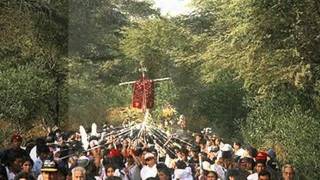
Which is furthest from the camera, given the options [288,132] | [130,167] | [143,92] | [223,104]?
[223,104]

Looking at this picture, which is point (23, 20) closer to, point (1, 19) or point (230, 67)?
point (1, 19)

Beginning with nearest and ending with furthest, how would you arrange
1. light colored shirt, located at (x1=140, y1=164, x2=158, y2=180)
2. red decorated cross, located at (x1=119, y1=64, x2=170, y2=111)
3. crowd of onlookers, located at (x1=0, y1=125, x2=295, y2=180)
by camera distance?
1. crowd of onlookers, located at (x1=0, y1=125, x2=295, y2=180)
2. light colored shirt, located at (x1=140, y1=164, x2=158, y2=180)
3. red decorated cross, located at (x1=119, y1=64, x2=170, y2=111)

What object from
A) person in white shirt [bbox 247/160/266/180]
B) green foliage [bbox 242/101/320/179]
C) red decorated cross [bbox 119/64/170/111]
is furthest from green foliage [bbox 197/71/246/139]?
person in white shirt [bbox 247/160/266/180]

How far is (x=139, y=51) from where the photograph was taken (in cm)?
2067

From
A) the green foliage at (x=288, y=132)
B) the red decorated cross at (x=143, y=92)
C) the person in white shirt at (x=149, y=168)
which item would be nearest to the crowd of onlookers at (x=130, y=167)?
the person in white shirt at (x=149, y=168)

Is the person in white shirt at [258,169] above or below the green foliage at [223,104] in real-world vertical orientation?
below

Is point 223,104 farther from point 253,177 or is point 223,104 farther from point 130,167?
point 253,177

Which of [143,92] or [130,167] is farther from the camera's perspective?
[143,92]

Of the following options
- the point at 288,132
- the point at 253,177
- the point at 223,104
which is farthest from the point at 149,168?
the point at 223,104

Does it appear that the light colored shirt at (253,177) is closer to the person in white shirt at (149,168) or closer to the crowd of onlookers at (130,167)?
the crowd of onlookers at (130,167)

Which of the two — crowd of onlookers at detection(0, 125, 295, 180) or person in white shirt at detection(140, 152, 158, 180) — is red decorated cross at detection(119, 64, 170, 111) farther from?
person in white shirt at detection(140, 152, 158, 180)

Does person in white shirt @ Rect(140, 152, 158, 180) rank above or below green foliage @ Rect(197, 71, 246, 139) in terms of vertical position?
below

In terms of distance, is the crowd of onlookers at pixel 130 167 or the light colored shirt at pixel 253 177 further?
the light colored shirt at pixel 253 177

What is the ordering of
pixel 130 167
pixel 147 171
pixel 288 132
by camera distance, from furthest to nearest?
1. pixel 288 132
2. pixel 130 167
3. pixel 147 171
